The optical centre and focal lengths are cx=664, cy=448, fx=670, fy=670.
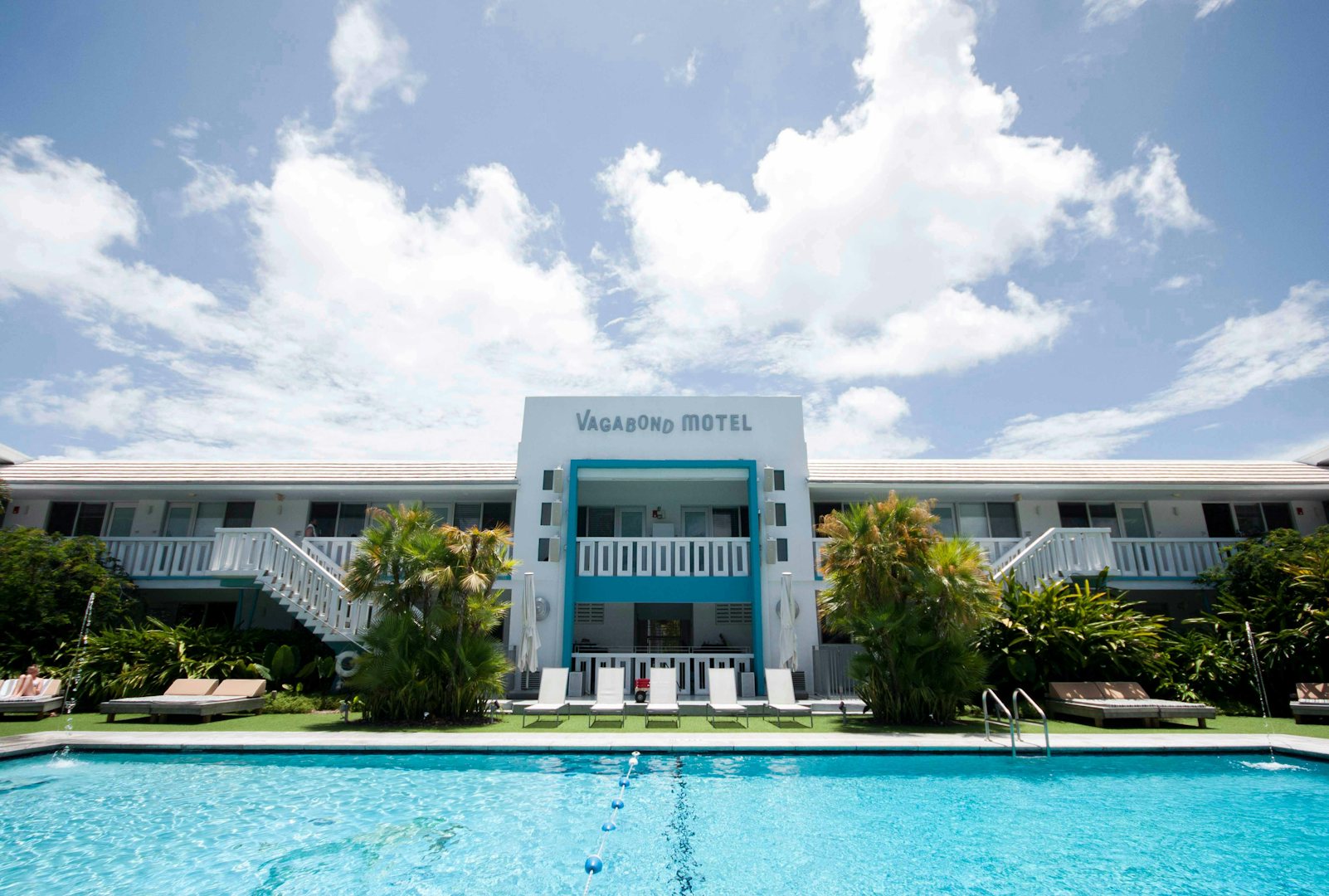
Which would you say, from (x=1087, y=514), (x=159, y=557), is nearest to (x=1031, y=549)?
(x=1087, y=514)

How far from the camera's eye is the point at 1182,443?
846 inches

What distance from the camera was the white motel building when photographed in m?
16.0

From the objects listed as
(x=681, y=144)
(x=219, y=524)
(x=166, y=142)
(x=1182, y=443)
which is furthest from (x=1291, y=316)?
(x=219, y=524)

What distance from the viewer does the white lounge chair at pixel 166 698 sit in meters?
12.3

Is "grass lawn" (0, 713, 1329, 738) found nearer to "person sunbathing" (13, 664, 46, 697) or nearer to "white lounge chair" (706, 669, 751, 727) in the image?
"white lounge chair" (706, 669, 751, 727)

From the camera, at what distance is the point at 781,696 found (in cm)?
1307

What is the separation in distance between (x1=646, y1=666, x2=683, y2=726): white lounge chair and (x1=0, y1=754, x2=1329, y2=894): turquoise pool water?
2.64 metres

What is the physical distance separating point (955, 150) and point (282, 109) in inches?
459

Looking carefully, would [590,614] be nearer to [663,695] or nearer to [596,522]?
[596,522]

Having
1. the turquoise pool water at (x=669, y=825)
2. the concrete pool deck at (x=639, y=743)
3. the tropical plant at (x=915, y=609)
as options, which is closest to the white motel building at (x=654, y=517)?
the tropical plant at (x=915, y=609)

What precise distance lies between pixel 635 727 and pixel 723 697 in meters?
2.13

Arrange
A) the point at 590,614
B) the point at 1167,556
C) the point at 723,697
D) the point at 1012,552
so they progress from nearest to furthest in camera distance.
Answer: the point at 723,697, the point at 1012,552, the point at 1167,556, the point at 590,614

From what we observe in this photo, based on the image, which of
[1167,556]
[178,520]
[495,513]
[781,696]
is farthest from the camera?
[178,520]

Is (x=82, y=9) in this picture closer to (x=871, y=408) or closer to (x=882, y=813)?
(x=882, y=813)
